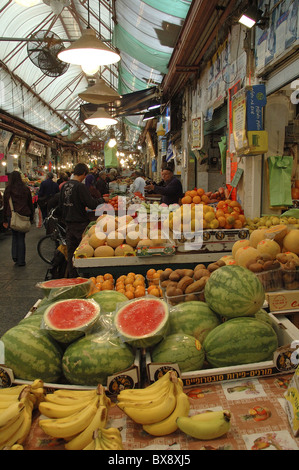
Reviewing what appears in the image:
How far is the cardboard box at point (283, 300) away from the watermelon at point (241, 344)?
0.35 meters

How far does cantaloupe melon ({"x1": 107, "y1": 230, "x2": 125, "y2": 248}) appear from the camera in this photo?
14.0 feet

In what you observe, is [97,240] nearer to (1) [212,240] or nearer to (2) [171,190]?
(1) [212,240]

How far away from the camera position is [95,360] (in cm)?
165

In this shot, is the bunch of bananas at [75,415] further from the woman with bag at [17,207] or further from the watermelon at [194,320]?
the woman with bag at [17,207]

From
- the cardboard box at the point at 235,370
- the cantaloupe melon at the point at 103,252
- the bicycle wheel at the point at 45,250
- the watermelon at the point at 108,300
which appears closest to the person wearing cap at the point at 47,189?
the bicycle wheel at the point at 45,250

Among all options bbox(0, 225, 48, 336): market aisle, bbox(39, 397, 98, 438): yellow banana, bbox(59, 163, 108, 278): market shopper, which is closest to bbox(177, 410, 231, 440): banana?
bbox(39, 397, 98, 438): yellow banana

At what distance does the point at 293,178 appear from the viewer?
5.29m

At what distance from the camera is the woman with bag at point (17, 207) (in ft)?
24.6

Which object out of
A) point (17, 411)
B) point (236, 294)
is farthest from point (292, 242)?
point (17, 411)

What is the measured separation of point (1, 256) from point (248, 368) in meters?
8.11

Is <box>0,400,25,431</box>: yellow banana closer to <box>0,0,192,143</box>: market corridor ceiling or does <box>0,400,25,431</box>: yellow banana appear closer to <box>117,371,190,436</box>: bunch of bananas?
<box>117,371,190,436</box>: bunch of bananas

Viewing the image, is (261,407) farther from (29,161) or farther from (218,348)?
(29,161)

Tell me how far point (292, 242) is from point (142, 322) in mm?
1320

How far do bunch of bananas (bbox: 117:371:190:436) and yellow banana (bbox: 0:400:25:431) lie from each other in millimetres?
387
